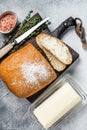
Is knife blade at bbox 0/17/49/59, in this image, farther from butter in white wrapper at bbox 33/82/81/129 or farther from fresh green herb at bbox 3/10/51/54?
butter in white wrapper at bbox 33/82/81/129

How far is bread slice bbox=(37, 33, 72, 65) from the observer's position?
1.41 metres

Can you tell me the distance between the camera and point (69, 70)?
1458mm

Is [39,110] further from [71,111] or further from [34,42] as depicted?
[34,42]

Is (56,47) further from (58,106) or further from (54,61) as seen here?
(58,106)

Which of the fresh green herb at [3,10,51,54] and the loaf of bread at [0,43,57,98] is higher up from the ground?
the fresh green herb at [3,10,51,54]

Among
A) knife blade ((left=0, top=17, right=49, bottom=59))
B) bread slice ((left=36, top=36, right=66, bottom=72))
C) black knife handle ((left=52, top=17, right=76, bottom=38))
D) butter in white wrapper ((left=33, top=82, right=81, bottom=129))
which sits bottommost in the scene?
butter in white wrapper ((left=33, top=82, right=81, bottom=129))

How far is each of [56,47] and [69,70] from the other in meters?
0.09

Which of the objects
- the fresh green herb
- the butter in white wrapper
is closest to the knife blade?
the fresh green herb

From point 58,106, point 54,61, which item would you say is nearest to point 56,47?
point 54,61

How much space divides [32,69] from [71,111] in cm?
17

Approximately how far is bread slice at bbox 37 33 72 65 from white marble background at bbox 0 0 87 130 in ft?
0.16

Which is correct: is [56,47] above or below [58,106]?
above

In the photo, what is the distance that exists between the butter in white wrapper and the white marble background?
0.06m

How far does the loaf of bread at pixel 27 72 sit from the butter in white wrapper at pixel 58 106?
48mm
